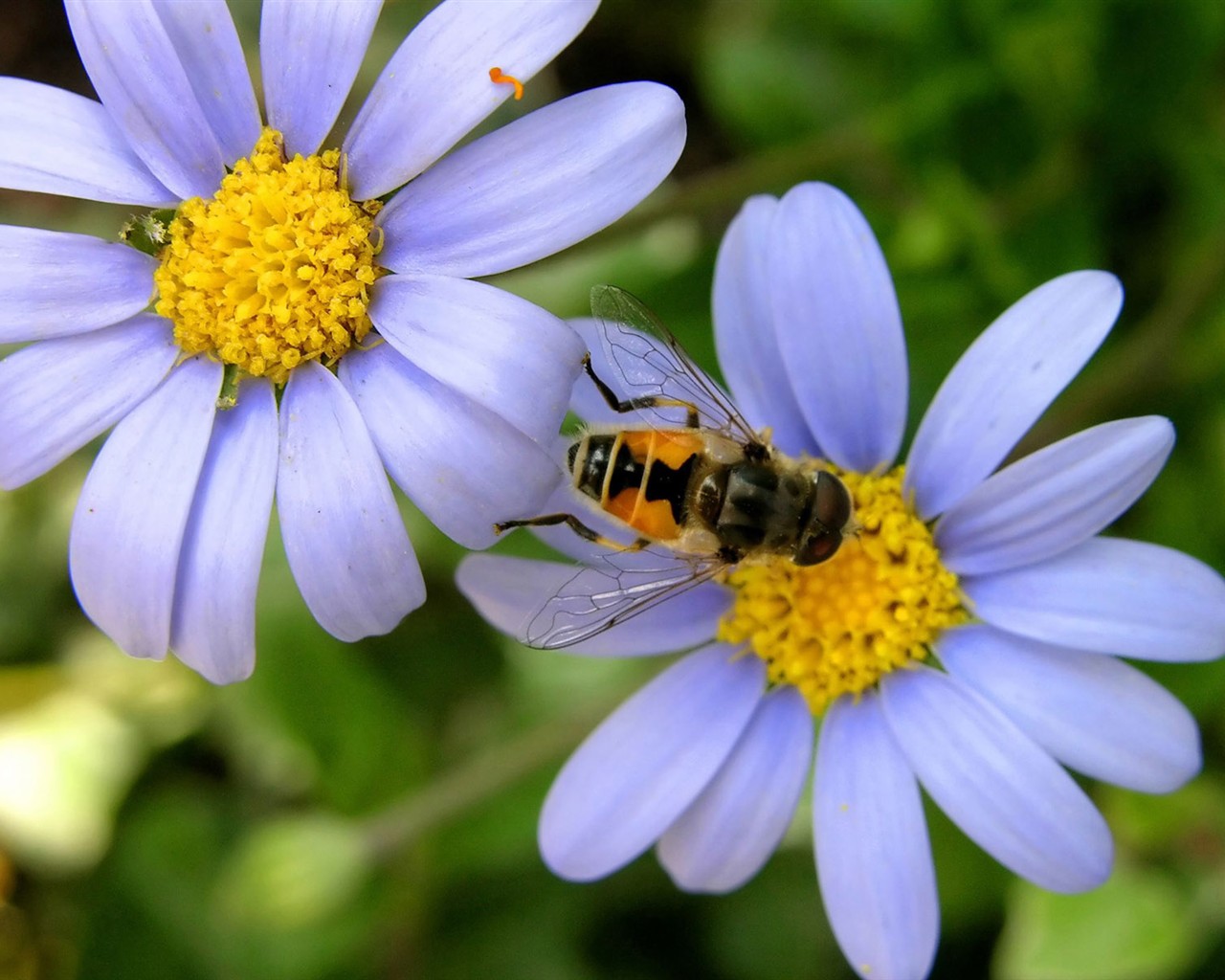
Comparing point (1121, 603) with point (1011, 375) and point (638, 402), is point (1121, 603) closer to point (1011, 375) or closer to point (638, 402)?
point (1011, 375)

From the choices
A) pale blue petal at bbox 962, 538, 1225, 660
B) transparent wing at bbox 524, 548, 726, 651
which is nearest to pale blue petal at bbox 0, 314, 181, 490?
transparent wing at bbox 524, 548, 726, 651

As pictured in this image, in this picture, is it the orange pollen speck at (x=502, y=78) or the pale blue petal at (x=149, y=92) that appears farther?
the pale blue petal at (x=149, y=92)

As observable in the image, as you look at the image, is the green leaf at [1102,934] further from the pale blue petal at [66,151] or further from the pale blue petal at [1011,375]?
the pale blue petal at [66,151]

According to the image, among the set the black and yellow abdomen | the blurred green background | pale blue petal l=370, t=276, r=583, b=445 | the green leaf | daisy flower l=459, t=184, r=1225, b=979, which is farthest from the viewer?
the blurred green background

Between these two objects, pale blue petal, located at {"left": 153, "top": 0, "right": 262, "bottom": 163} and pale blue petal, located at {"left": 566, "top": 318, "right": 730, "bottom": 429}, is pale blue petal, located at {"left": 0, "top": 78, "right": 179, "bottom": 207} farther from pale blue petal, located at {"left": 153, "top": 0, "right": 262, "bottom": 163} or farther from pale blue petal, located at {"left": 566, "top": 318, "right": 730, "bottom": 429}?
pale blue petal, located at {"left": 566, "top": 318, "right": 730, "bottom": 429}

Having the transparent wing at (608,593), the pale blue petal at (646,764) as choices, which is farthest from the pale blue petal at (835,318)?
the pale blue petal at (646,764)

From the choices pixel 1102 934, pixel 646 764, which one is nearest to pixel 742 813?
pixel 646 764

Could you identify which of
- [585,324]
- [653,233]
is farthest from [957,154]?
[585,324]
